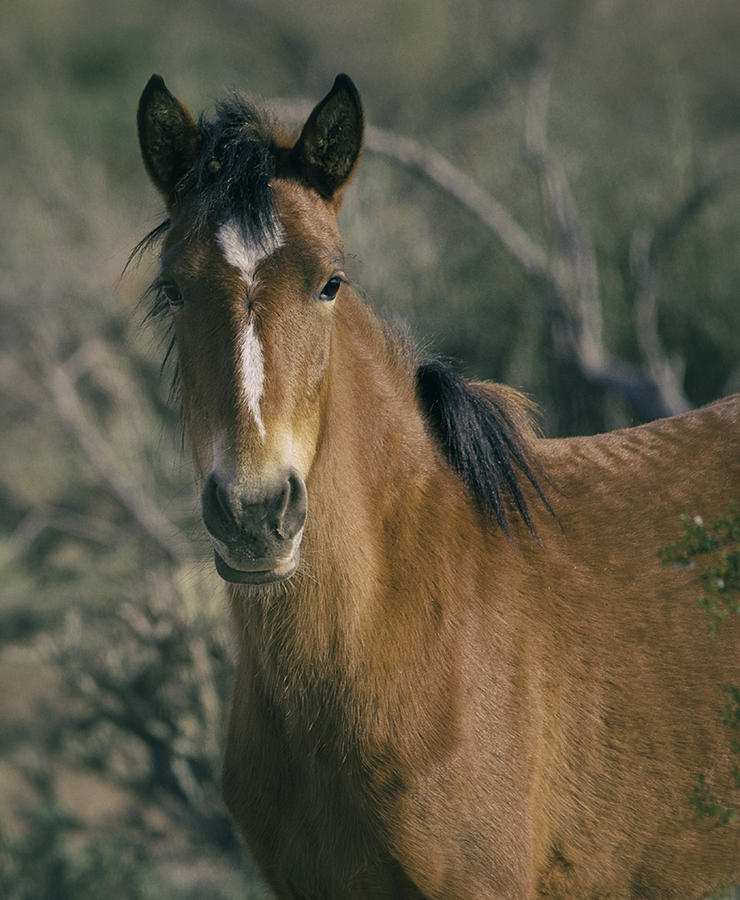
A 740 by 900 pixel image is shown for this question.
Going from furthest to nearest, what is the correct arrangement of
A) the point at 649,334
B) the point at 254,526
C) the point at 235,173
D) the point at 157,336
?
the point at 649,334, the point at 157,336, the point at 235,173, the point at 254,526

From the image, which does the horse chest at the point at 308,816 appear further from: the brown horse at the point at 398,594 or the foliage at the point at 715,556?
the foliage at the point at 715,556

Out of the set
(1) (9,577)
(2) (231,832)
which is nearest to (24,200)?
(1) (9,577)

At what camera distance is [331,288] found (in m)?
2.43

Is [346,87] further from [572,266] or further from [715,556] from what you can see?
[572,266]

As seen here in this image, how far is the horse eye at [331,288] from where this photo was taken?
94.4 inches

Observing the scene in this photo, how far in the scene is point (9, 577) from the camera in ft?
38.6

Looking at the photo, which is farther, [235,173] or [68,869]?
[68,869]

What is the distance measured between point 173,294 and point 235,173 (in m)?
0.32

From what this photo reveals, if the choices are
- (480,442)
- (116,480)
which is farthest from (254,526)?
(116,480)

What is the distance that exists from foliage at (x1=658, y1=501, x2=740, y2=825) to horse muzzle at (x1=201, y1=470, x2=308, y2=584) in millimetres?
865

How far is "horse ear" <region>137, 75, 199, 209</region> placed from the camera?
251 centimetres

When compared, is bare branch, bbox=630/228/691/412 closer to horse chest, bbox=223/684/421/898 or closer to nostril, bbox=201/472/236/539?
horse chest, bbox=223/684/421/898

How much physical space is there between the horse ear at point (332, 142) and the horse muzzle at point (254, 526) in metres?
0.86

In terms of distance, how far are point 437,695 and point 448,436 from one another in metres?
0.73
